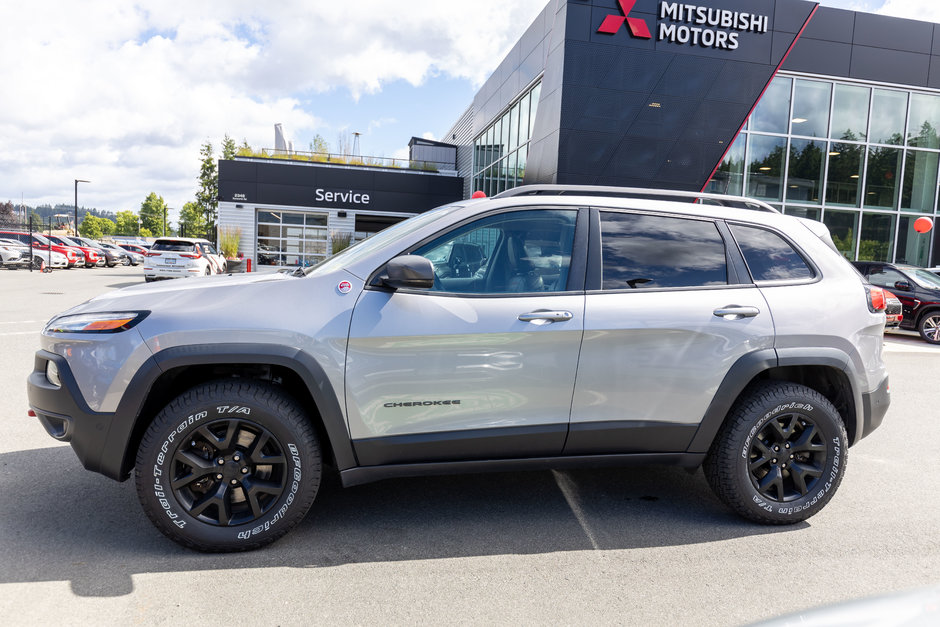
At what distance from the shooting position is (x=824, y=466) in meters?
3.58

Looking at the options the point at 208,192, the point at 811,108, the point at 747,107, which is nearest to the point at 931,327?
the point at 747,107

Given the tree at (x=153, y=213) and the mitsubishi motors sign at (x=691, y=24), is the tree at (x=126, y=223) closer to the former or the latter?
the tree at (x=153, y=213)

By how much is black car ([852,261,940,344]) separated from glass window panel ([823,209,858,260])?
5847 mm

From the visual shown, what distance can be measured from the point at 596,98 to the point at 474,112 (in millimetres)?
13894

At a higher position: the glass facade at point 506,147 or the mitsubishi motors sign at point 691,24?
the mitsubishi motors sign at point 691,24

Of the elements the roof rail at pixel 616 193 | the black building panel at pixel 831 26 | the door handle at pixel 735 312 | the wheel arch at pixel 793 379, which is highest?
the black building panel at pixel 831 26

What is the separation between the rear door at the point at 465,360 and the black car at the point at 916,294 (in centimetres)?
1158

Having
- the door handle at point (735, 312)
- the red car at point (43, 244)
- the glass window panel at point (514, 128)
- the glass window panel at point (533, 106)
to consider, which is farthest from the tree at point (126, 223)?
the door handle at point (735, 312)

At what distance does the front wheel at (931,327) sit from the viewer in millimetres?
12320

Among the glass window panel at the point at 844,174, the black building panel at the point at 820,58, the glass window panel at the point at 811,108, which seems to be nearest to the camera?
the black building panel at the point at 820,58

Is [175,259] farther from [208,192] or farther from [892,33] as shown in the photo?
[208,192]

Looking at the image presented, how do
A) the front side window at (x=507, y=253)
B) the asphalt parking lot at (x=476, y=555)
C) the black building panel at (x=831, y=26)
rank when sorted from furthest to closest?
the black building panel at (x=831, y=26), the front side window at (x=507, y=253), the asphalt parking lot at (x=476, y=555)

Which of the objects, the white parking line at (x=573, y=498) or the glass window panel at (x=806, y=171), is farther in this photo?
the glass window panel at (x=806, y=171)

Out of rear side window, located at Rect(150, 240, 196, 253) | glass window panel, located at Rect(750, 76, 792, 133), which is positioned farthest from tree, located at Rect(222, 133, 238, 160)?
glass window panel, located at Rect(750, 76, 792, 133)
